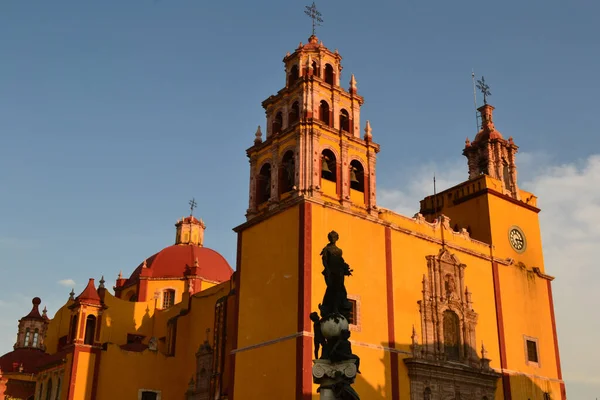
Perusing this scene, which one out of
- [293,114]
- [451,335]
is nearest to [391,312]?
[451,335]

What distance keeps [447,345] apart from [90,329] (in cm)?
1537

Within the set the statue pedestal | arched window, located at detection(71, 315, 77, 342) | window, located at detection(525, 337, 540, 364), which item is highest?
arched window, located at detection(71, 315, 77, 342)

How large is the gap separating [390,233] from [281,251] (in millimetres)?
4318

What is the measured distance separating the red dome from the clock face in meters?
16.1

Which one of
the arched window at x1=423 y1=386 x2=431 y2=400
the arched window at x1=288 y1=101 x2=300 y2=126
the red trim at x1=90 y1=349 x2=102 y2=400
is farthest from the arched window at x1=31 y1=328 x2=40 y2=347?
the arched window at x1=423 y1=386 x2=431 y2=400

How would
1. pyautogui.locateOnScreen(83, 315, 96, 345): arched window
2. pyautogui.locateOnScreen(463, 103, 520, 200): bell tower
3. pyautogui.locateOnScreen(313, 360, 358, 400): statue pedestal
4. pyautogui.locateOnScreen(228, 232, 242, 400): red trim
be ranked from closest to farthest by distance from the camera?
pyautogui.locateOnScreen(313, 360, 358, 400): statue pedestal
pyautogui.locateOnScreen(228, 232, 242, 400): red trim
pyautogui.locateOnScreen(83, 315, 96, 345): arched window
pyautogui.locateOnScreen(463, 103, 520, 200): bell tower

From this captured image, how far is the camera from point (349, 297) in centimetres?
2439

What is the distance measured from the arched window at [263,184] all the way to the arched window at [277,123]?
164 centimetres

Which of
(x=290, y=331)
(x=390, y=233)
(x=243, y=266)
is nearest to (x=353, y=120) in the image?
(x=390, y=233)

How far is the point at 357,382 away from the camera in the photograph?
23.3 metres

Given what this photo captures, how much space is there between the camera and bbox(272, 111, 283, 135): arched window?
1129 inches

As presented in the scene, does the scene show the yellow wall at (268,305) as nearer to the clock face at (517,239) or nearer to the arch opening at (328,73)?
the arch opening at (328,73)

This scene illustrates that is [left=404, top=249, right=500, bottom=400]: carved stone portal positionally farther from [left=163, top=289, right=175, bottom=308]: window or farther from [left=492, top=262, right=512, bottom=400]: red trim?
[left=163, top=289, right=175, bottom=308]: window

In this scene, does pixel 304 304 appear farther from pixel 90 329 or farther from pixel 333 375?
pixel 90 329
